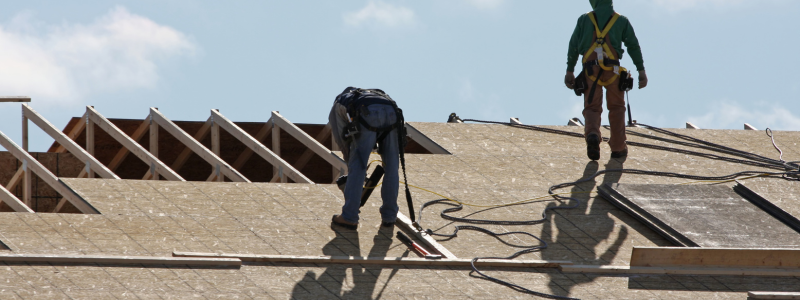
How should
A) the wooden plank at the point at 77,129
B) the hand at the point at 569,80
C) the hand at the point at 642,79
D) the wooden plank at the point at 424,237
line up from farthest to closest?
the wooden plank at the point at 77,129
the hand at the point at 642,79
the hand at the point at 569,80
the wooden plank at the point at 424,237

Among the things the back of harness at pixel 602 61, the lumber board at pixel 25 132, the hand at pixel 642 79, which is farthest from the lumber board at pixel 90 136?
the hand at pixel 642 79

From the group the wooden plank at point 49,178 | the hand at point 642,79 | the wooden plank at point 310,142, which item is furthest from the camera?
the hand at point 642,79

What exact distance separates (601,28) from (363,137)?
129 inches

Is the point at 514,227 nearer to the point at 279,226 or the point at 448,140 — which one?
the point at 279,226

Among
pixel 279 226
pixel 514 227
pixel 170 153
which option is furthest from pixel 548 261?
pixel 170 153

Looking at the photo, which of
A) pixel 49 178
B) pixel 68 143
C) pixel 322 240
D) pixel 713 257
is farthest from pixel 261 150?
pixel 713 257

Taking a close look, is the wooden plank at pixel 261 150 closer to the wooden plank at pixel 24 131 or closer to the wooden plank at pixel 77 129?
the wooden plank at pixel 77 129

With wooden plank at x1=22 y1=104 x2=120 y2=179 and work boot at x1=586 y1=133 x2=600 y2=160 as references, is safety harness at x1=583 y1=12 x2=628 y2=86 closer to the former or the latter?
work boot at x1=586 y1=133 x2=600 y2=160

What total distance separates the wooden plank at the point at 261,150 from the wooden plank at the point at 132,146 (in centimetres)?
77

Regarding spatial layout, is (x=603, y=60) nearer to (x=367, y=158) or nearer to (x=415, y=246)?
(x=367, y=158)

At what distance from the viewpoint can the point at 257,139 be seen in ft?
33.2

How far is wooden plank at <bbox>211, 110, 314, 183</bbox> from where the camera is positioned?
802 cm

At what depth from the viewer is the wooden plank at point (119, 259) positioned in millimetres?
5414

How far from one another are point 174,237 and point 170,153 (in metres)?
4.91
